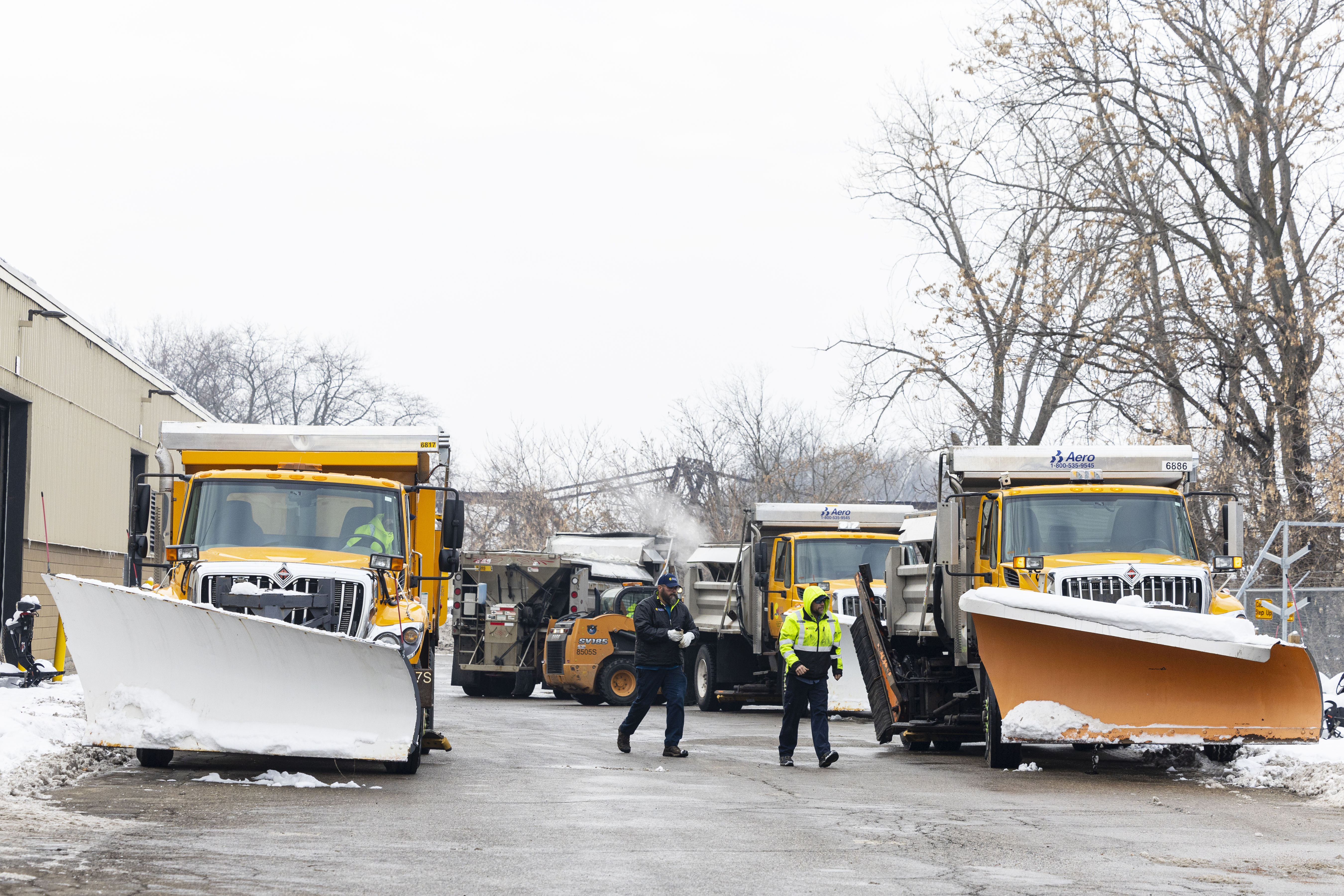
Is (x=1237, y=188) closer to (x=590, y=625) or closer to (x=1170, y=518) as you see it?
(x=590, y=625)

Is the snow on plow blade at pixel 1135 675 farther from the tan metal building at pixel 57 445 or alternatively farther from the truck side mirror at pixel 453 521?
the tan metal building at pixel 57 445

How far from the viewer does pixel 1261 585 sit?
95.3ft

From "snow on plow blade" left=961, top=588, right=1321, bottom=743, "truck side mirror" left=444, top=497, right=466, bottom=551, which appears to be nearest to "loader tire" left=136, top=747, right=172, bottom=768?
"truck side mirror" left=444, top=497, right=466, bottom=551

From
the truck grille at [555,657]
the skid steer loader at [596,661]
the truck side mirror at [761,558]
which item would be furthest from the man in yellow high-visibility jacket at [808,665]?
the truck grille at [555,657]

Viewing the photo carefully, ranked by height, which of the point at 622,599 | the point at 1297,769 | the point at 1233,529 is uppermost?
the point at 1233,529

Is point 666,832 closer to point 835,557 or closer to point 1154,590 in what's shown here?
point 1154,590

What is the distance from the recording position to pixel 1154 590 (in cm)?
1377

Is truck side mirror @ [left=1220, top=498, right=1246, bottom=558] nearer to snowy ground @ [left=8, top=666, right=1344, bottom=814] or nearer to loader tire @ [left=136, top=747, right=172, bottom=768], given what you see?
snowy ground @ [left=8, top=666, right=1344, bottom=814]

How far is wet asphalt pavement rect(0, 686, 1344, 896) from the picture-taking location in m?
7.30

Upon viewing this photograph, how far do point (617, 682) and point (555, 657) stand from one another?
110 centimetres

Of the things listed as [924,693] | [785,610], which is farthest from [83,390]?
[924,693]

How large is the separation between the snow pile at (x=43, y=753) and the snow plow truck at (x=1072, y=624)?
22.8ft

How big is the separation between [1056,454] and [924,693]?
265 cm

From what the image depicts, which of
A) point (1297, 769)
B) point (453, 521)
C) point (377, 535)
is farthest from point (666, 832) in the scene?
point (1297, 769)
